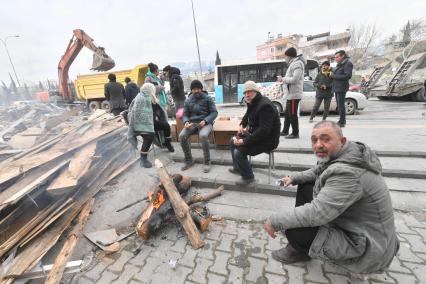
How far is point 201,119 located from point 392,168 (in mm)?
3319

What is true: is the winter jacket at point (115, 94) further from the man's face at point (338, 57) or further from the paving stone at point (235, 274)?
the paving stone at point (235, 274)

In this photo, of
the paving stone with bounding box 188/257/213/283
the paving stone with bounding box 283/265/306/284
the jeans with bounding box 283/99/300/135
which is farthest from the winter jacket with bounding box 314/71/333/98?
the paving stone with bounding box 188/257/213/283

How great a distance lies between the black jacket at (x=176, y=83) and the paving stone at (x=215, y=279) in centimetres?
459

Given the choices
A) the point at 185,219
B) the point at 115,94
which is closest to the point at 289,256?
the point at 185,219

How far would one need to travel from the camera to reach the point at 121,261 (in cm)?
234

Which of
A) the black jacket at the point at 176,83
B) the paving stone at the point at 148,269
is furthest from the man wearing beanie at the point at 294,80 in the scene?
the paving stone at the point at 148,269

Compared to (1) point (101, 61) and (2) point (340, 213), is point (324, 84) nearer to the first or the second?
(2) point (340, 213)

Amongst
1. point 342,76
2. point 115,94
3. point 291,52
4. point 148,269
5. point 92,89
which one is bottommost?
point 148,269

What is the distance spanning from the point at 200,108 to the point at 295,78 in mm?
2127

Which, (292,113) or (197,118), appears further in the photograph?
(292,113)

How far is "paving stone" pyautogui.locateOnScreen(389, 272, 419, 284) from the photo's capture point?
1.91 m

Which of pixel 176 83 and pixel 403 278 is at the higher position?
pixel 176 83

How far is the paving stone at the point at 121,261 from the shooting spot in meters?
2.26

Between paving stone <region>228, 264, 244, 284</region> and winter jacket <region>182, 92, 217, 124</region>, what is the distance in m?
2.65
